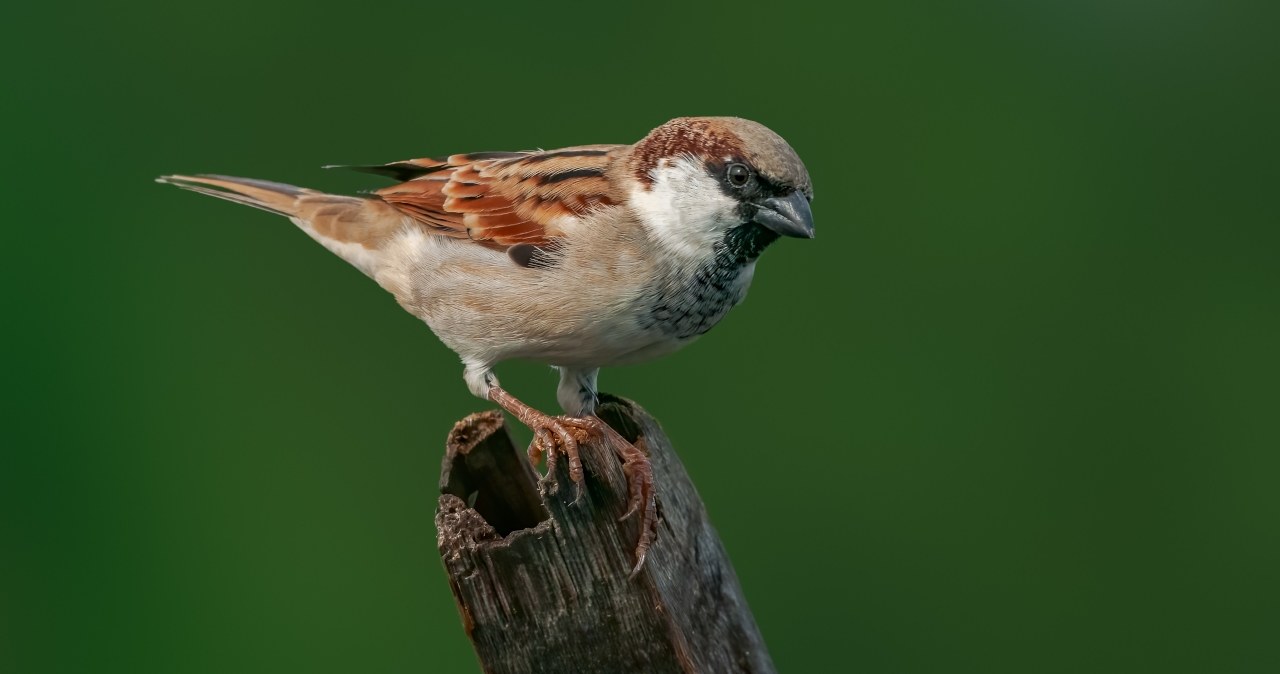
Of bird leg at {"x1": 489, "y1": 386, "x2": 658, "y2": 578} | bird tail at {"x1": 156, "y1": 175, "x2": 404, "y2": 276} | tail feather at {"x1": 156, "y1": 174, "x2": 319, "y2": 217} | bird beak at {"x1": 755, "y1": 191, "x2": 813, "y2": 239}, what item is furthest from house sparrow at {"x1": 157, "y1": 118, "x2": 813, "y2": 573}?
tail feather at {"x1": 156, "y1": 174, "x2": 319, "y2": 217}

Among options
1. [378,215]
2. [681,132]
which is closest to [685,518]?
[681,132]

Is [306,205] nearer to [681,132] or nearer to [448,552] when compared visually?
[681,132]

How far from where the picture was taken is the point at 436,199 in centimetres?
337

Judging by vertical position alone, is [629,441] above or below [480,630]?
above

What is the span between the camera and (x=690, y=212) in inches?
116

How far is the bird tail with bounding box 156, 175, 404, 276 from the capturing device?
140 inches

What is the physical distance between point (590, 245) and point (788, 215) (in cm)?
51

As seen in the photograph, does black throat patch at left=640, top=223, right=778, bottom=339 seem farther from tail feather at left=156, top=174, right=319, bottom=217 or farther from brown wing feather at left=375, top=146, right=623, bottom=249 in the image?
tail feather at left=156, top=174, right=319, bottom=217


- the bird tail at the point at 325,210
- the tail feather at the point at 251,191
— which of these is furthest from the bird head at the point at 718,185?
the tail feather at the point at 251,191

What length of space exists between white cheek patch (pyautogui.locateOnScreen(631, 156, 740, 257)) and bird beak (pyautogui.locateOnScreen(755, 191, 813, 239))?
85mm

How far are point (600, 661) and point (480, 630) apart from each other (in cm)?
20

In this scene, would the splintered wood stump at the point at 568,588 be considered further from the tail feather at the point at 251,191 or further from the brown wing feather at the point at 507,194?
the tail feather at the point at 251,191

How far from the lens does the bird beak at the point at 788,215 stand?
2.80 m

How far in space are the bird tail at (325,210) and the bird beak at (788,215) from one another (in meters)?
1.17
